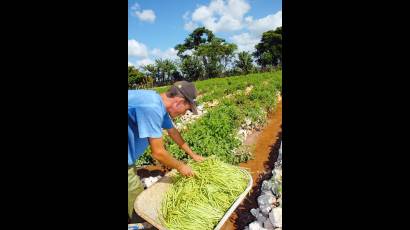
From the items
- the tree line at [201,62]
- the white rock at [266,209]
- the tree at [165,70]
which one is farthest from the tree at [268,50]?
the white rock at [266,209]

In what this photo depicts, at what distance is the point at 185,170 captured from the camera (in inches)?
91.7

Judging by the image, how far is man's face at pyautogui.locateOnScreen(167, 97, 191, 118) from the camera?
228 cm

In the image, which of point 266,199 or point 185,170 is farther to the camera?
point 266,199

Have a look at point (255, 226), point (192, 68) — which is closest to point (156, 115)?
point (192, 68)

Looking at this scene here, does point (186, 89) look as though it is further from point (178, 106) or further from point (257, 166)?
point (257, 166)

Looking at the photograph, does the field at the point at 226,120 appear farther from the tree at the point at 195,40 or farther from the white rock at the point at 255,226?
the white rock at the point at 255,226

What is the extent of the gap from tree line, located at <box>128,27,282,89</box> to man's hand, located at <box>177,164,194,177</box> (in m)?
0.90

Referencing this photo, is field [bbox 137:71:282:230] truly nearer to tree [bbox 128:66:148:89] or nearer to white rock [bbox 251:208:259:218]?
white rock [bbox 251:208:259:218]

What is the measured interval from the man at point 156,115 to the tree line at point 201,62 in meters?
0.55

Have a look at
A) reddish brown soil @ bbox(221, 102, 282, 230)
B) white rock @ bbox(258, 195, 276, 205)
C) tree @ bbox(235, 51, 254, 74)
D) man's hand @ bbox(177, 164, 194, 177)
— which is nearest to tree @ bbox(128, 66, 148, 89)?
tree @ bbox(235, 51, 254, 74)

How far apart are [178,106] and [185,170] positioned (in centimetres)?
41

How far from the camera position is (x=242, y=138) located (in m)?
4.45
